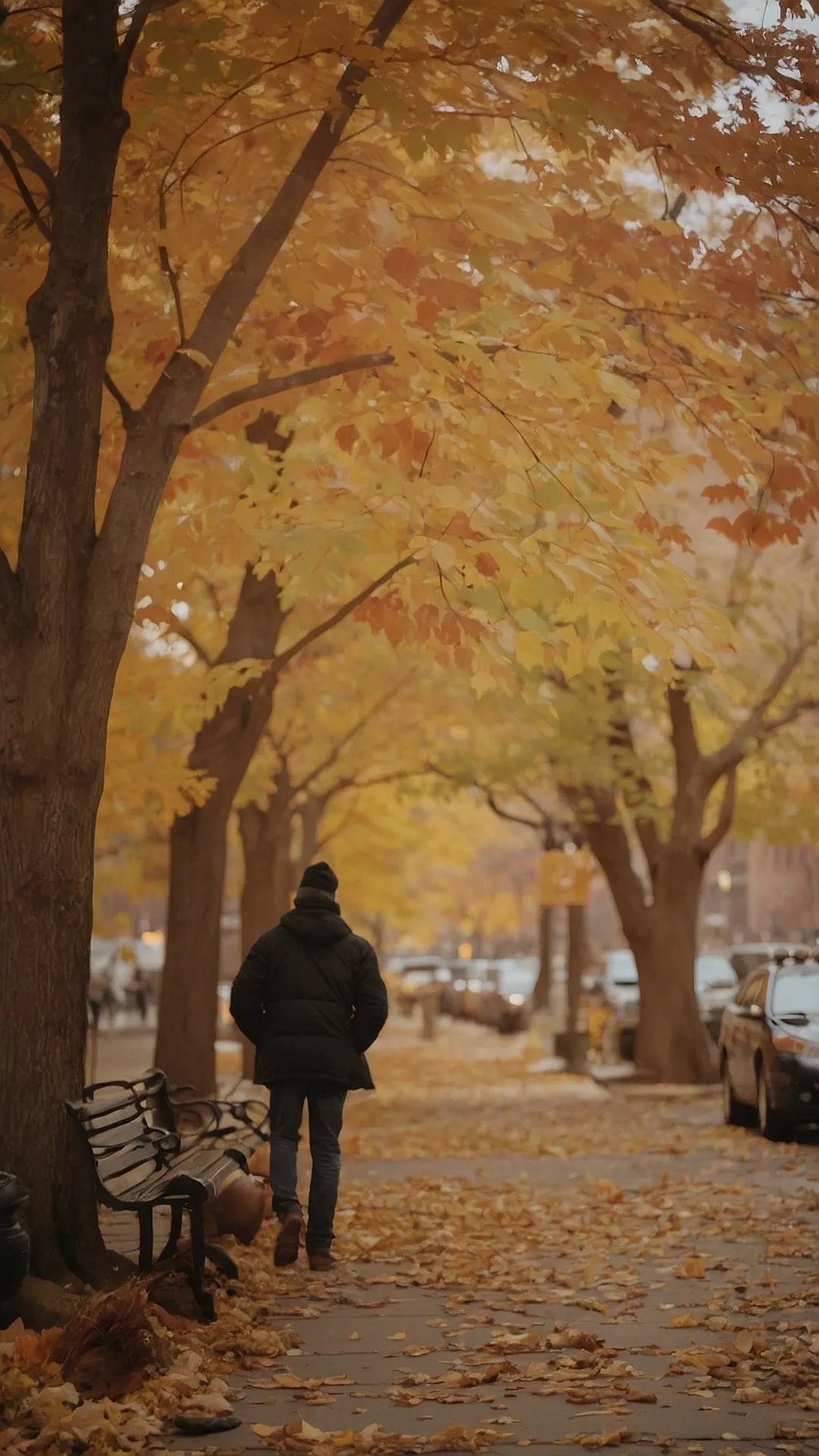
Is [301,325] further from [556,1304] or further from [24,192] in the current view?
[556,1304]

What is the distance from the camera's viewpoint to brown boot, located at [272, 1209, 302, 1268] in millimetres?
8227

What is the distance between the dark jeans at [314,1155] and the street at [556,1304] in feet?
0.93

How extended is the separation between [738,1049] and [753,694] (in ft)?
25.3

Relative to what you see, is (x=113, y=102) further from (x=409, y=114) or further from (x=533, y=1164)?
(x=533, y=1164)

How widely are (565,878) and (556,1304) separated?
1633 centimetres

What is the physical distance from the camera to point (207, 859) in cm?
1255

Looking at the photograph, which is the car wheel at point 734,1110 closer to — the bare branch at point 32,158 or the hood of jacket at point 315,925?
the hood of jacket at point 315,925

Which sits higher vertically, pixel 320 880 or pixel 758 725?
pixel 758 725

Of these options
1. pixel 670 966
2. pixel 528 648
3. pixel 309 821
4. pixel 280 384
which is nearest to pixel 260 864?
pixel 670 966

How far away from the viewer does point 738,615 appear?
20.4m

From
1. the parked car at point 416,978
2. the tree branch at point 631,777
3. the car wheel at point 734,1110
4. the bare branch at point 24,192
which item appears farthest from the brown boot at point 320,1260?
the parked car at point 416,978

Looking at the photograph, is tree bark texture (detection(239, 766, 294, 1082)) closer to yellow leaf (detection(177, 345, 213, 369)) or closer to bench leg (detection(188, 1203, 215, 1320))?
bench leg (detection(188, 1203, 215, 1320))

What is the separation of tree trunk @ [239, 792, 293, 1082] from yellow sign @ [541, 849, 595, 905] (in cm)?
404

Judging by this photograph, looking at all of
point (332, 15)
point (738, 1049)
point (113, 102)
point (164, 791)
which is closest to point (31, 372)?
point (113, 102)
